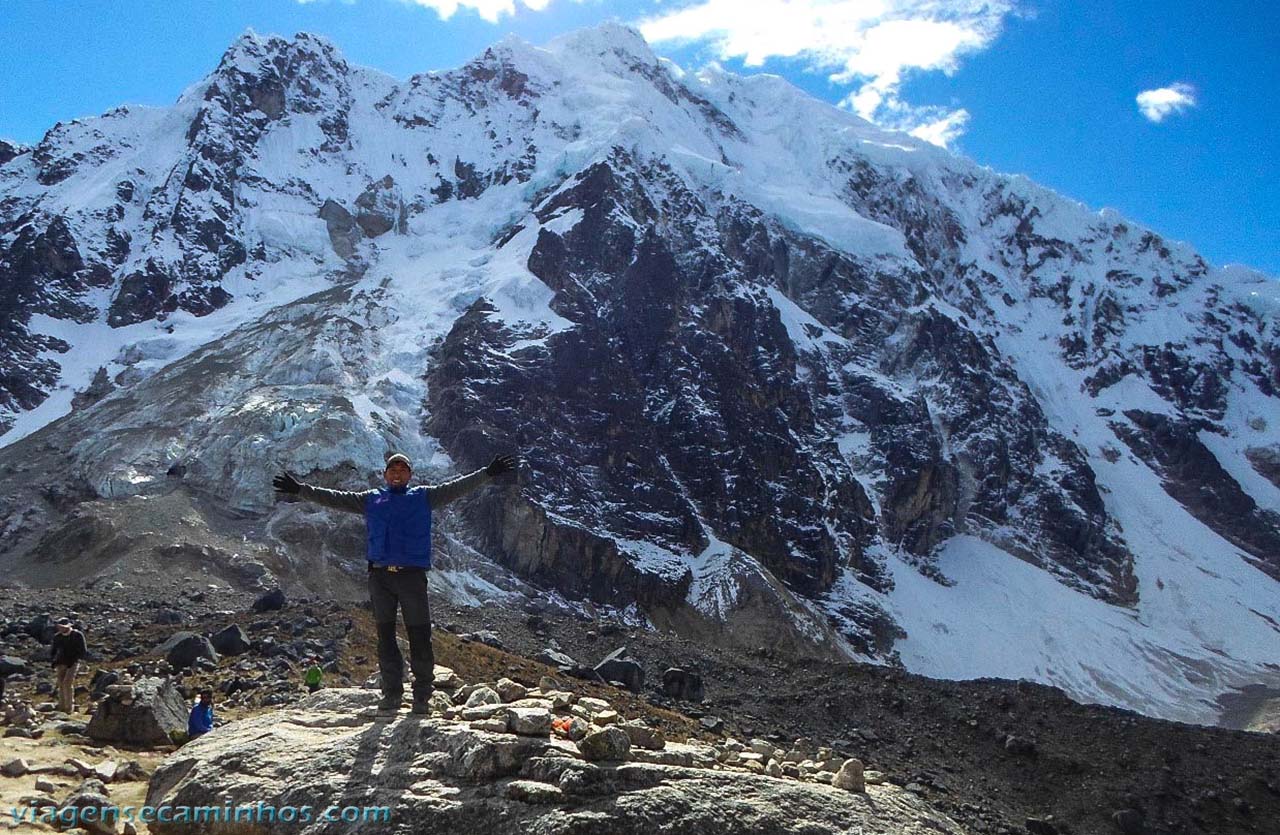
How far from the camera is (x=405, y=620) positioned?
27.4ft

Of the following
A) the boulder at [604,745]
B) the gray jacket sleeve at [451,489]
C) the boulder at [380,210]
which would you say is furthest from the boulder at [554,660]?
the boulder at [380,210]

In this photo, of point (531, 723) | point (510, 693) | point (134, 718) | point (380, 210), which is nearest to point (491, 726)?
point (531, 723)

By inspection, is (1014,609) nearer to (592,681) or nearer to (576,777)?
(592,681)

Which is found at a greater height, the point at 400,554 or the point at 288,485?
the point at 288,485

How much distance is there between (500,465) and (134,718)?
6909 millimetres

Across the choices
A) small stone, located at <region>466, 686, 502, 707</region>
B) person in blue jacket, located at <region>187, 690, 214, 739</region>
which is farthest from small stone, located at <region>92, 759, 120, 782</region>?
small stone, located at <region>466, 686, 502, 707</region>

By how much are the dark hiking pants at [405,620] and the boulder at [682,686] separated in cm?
2267

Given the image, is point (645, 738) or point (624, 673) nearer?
point (645, 738)

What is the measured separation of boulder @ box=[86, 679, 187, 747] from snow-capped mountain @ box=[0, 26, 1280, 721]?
48414 millimetres

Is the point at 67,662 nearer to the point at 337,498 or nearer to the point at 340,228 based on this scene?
the point at 337,498

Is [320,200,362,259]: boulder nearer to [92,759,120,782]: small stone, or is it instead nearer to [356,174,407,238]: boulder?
[356,174,407,238]: boulder

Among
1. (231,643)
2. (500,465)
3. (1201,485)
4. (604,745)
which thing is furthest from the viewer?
(1201,485)

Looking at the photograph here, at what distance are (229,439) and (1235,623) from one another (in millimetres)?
119893

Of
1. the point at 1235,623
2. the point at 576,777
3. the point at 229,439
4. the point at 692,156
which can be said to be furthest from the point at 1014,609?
the point at 576,777
